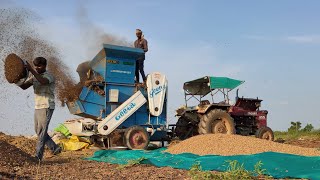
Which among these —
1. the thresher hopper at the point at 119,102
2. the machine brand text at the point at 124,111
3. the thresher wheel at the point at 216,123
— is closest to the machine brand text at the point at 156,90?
the thresher hopper at the point at 119,102

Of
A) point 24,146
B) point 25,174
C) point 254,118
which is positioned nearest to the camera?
point 25,174

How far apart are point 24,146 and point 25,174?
485 centimetres

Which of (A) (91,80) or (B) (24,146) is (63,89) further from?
(B) (24,146)

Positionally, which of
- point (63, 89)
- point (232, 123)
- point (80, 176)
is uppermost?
point (63, 89)

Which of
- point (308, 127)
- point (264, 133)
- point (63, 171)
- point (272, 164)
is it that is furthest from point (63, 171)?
point (308, 127)

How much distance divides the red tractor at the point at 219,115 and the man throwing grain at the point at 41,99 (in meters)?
5.72

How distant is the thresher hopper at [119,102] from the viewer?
1006 cm

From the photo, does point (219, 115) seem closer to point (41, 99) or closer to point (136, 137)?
point (136, 137)

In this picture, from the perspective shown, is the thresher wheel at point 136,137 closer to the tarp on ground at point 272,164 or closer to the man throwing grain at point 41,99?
the tarp on ground at point 272,164

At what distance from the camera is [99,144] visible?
10656 millimetres

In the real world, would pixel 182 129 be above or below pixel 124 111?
below

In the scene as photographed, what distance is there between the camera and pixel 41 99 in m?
6.71

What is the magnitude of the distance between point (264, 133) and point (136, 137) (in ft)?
15.4

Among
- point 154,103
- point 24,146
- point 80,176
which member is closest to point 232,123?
point 154,103
